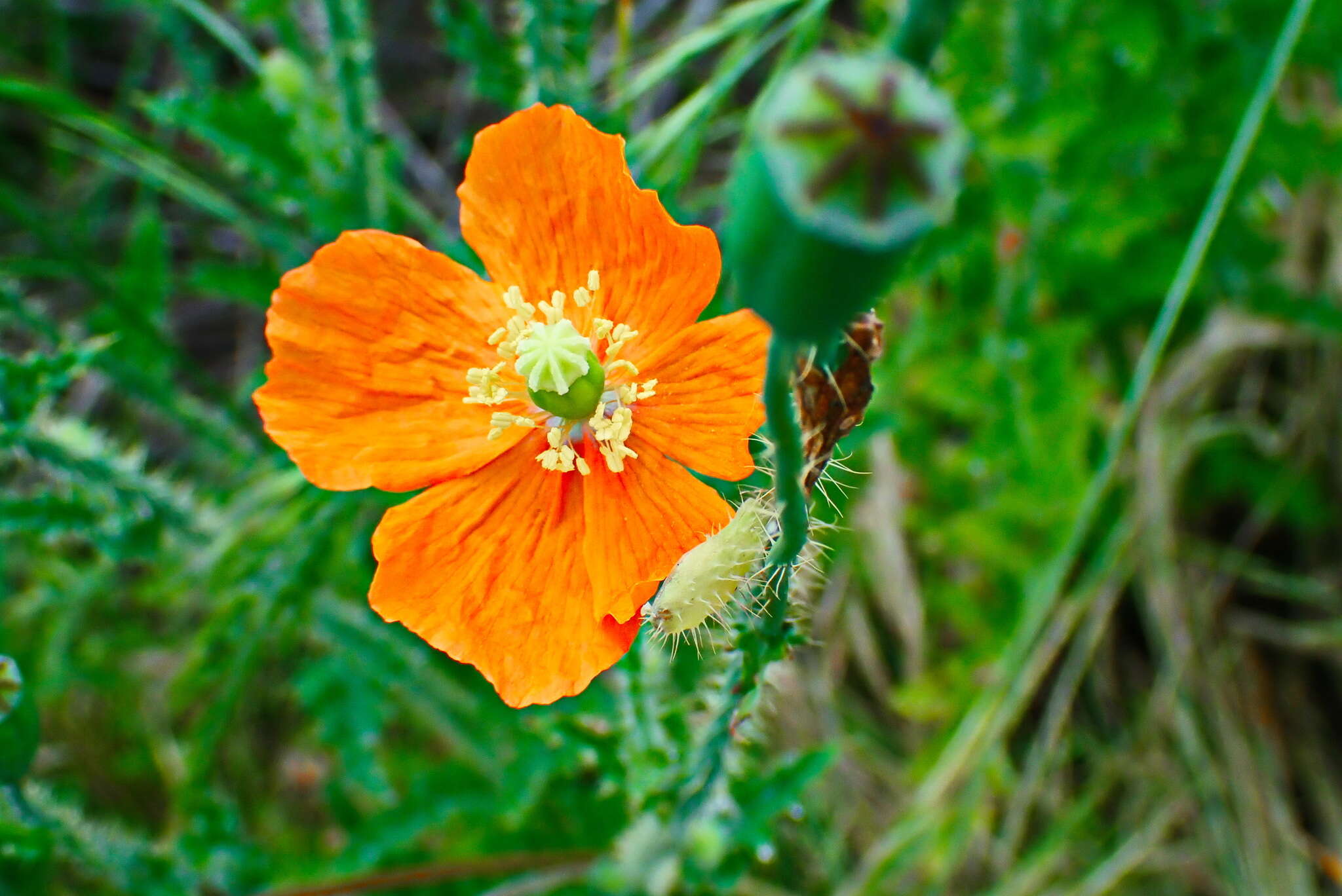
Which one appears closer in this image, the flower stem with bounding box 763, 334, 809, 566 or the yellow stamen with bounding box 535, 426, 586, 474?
the flower stem with bounding box 763, 334, 809, 566

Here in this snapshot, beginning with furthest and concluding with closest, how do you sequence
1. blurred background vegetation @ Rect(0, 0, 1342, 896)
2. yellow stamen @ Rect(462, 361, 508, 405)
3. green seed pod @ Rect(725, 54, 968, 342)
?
1. blurred background vegetation @ Rect(0, 0, 1342, 896)
2. yellow stamen @ Rect(462, 361, 508, 405)
3. green seed pod @ Rect(725, 54, 968, 342)

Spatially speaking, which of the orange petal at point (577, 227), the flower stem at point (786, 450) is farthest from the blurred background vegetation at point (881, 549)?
the flower stem at point (786, 450)

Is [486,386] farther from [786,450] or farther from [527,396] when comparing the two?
[786,450]

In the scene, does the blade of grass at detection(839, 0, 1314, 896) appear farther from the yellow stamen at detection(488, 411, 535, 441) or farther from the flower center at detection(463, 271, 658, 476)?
the yellow stamen at detection(488, 411, 535, 441)

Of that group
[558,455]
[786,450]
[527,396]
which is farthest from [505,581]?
[786,450]

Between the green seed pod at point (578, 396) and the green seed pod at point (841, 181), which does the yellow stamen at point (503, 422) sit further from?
the green seed pod at point (841, 181)

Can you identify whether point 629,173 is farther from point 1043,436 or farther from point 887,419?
point 1043,436

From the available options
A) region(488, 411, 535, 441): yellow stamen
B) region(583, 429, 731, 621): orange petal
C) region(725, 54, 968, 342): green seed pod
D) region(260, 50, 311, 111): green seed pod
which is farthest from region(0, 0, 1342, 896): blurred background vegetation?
region(725, 54, 968, 342): green seed pod
